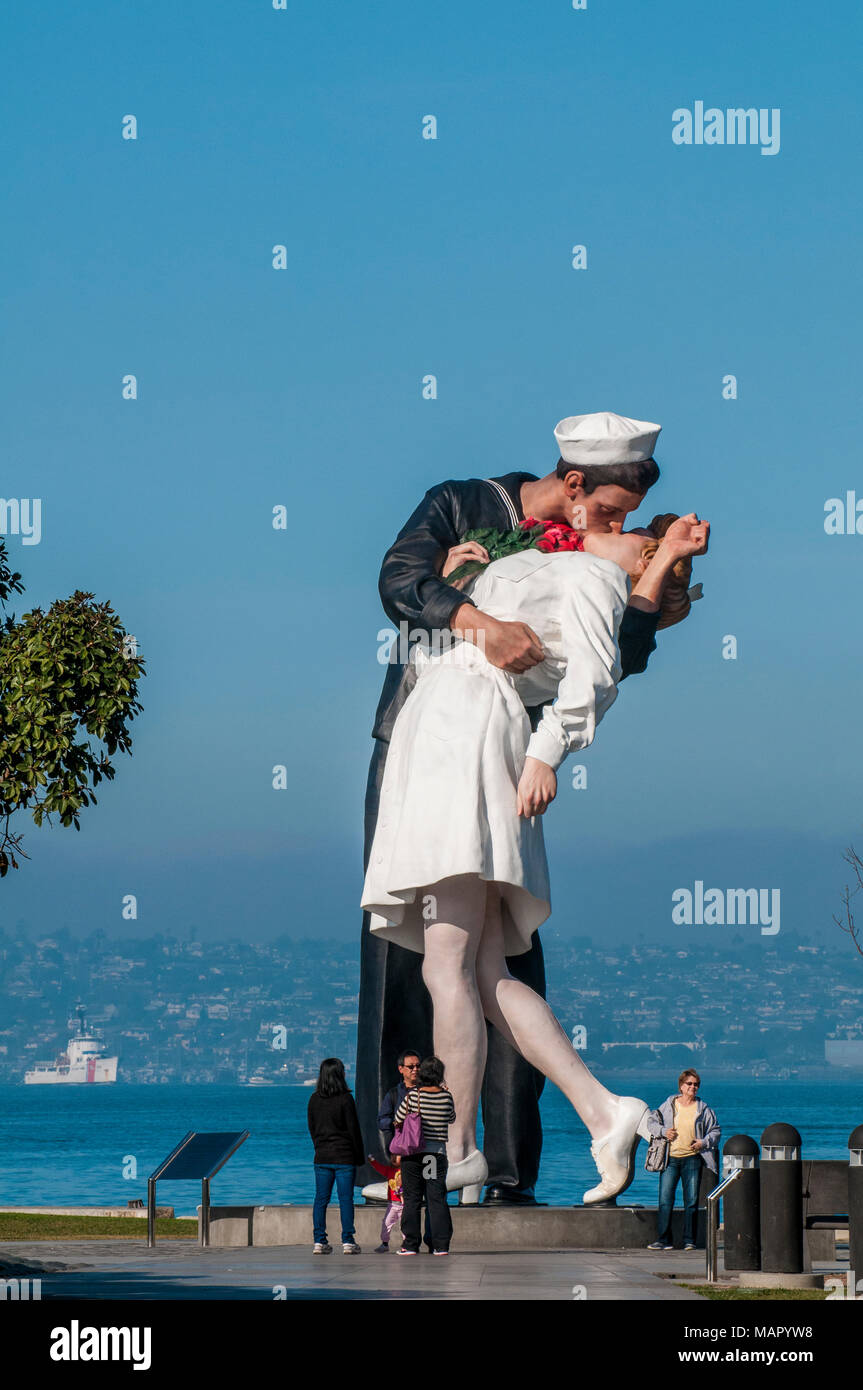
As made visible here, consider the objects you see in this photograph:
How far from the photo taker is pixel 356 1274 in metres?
12.1

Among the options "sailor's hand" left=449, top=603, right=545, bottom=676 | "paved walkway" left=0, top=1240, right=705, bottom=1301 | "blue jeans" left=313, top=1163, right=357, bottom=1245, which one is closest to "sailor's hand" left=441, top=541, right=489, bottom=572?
"sailor's hand" left=449, top=603, right=545, bottom=676

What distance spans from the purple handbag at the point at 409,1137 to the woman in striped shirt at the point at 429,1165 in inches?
1.1

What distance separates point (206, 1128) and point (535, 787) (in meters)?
112

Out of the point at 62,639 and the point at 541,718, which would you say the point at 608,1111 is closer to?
the point at 541,718

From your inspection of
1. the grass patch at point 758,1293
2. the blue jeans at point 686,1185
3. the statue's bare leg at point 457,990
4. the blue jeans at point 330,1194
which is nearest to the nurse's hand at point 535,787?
the statue's bare leg at point 457,990

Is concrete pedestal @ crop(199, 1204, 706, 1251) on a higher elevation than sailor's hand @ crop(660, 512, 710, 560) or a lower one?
lower

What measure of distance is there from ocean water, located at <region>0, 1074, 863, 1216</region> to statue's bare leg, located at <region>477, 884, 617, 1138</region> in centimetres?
757

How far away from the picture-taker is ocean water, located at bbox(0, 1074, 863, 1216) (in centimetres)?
5806

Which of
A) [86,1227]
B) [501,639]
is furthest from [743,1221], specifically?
[86,1227]

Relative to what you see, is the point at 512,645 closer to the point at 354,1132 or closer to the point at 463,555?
the point at 463,555

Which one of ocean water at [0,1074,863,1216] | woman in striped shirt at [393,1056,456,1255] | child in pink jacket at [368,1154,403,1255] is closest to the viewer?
→ woman in striped shirt at [393,1056,456,1255]

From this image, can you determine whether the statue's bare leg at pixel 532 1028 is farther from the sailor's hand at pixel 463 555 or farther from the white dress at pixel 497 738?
the sailor's hand at pixel 463 555

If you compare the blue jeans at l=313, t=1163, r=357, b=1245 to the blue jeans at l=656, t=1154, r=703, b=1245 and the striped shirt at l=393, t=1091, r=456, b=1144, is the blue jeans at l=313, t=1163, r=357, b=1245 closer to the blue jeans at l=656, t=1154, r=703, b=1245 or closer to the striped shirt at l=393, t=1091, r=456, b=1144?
the striped shirt at l=393, t=1091, r=456, b=1144
